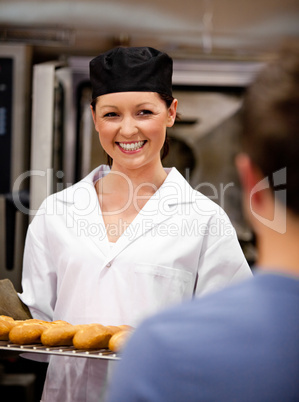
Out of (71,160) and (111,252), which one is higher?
(71,160)

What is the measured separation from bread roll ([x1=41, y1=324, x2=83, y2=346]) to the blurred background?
3.56 feet

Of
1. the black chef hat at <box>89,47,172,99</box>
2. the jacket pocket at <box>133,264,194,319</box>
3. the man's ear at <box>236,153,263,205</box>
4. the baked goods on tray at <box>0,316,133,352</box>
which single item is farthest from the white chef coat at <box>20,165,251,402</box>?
the man's ear at <box>236,153,263,205</box>

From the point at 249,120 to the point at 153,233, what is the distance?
2.83ft

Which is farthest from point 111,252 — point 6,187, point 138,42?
point 138,42

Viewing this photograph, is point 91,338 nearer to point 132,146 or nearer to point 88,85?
point 132,146

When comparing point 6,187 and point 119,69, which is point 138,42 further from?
point 119,69

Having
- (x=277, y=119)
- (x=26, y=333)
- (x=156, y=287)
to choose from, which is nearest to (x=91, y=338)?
(x=26, y=333)

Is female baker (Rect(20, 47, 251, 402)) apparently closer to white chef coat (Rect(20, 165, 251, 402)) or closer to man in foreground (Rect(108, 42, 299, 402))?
white chef coat (Rect(20, 165, 251, 402))

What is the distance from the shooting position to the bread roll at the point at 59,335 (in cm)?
125

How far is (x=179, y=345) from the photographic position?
591mm

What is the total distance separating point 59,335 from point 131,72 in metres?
0.67

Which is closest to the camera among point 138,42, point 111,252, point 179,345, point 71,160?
point 179,345

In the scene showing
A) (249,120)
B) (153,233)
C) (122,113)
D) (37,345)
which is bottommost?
(37,345)

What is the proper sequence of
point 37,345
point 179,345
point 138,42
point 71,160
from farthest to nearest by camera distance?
point 138,42
point 71,160
point 37,345
point 179,345
